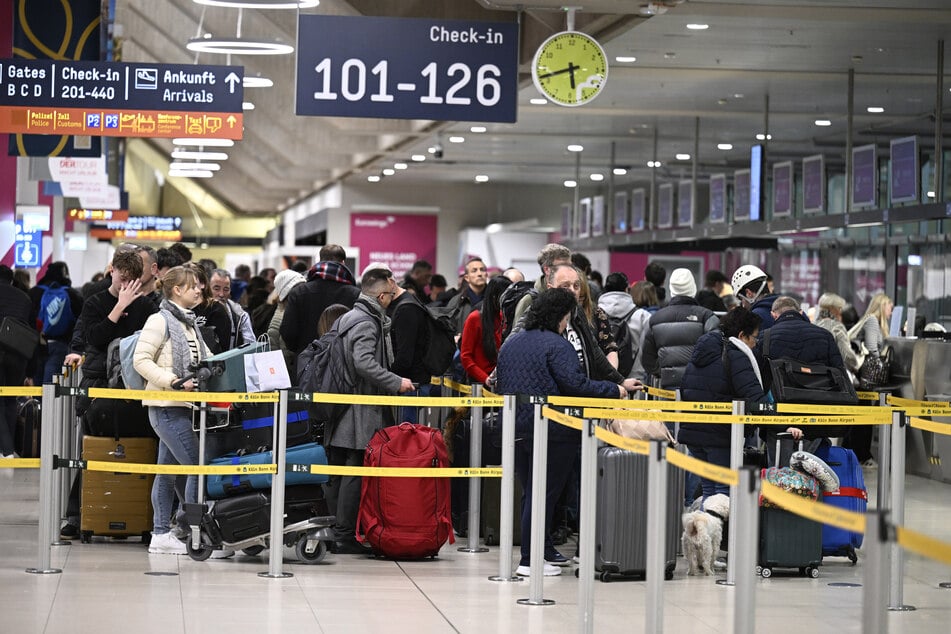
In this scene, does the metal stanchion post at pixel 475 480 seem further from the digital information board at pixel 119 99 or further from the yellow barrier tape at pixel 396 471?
the digital information board at pixel 119 99

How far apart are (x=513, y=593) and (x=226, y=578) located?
5.11ft

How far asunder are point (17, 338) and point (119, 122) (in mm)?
2088

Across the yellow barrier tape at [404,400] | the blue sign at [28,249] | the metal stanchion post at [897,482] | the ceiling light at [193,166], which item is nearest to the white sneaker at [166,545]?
the yellow barrier tape at [404,400]

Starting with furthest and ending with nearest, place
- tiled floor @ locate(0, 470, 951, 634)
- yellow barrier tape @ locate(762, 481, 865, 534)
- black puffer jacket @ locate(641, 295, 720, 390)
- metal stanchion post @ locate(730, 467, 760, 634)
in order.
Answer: black puffer jacket @ locate(641, 295, 720, 390) < tiled floor @ locate(0, 470, 951, 634) < metal stanchion post @ locate(730, 467, 760, 634) < yellow barrier tape @ locate(762, 481, 865, 534)

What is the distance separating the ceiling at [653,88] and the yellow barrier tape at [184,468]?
484 cm

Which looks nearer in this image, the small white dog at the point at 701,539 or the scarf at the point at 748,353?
the small white dog at the point at 701,539

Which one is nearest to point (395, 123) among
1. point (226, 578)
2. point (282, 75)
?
point (282, 75)

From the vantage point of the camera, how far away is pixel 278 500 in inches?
312

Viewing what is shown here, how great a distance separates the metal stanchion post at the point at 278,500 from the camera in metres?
7.89

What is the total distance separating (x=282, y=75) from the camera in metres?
21.6

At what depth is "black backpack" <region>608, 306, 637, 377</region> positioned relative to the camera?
1095 centimetres

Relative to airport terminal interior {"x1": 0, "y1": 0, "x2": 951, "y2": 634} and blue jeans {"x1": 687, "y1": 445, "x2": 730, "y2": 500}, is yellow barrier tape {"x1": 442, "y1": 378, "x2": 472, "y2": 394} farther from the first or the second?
blue jeans {"x1": 687, "y1": 445, "x2": 730, "y2": 500}

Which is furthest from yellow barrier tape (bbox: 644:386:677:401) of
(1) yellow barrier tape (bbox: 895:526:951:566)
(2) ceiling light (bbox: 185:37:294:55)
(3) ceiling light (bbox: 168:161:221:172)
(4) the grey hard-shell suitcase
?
(3) ceiling light (bbox: 168:161:221:172)

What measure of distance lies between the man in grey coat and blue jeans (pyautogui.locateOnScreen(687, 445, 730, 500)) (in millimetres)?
1839
